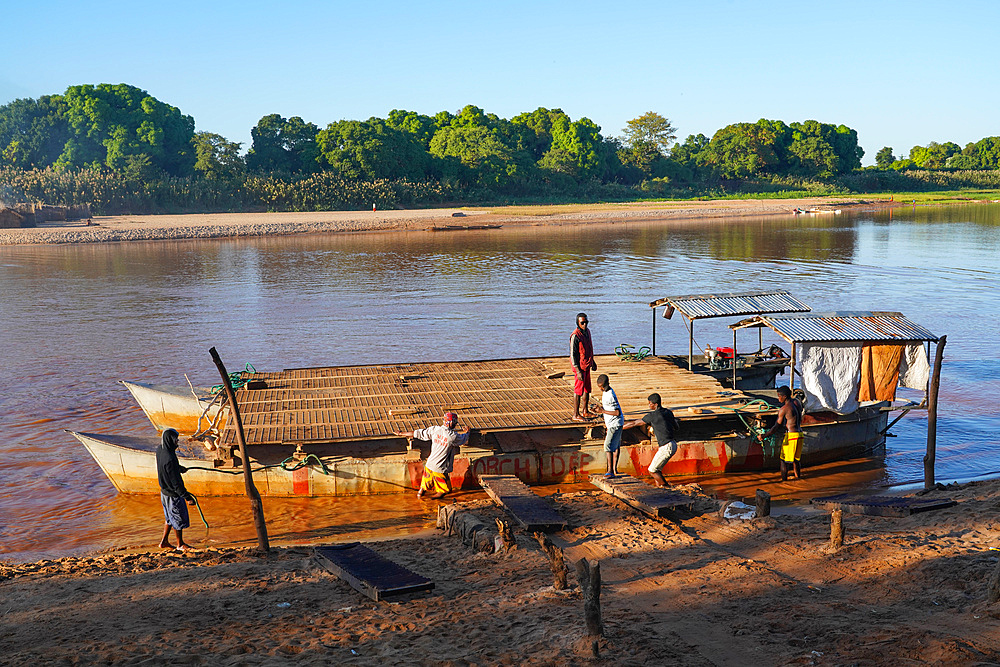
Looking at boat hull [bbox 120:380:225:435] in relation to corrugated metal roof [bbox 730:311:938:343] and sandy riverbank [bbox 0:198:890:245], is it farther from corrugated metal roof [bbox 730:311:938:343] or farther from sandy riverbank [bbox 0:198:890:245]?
sandy riverbank [bbox 0:198:890:245]

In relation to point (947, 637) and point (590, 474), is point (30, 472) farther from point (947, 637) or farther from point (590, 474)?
point (947, 637)

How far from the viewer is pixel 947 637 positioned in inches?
254

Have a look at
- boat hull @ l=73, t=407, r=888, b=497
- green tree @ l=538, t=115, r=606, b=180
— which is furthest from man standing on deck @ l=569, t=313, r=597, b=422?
green tree @ l=538, t=115, r=606, b=180

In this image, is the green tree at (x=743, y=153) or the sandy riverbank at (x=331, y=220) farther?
the green tree at (x=743, y=153)

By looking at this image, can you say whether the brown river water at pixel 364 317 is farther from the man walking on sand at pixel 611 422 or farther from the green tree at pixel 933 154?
the green tree at pixel 933 154

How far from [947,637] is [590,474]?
6.75 metres

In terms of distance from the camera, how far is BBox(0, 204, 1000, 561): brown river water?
1237 cm

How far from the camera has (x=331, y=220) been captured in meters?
63.5

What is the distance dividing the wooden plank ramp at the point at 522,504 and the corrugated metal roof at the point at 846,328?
16.3ft

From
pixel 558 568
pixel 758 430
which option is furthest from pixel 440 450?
pixel 758 430

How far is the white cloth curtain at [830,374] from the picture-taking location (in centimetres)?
1329

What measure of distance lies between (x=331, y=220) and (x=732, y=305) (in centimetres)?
5166

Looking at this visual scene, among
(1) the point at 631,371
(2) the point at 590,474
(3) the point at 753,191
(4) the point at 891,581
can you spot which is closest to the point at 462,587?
(4) the point at 891,581

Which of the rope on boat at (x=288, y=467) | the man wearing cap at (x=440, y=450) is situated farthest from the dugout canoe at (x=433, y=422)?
the man wearing cap at (x=440, y=450)
